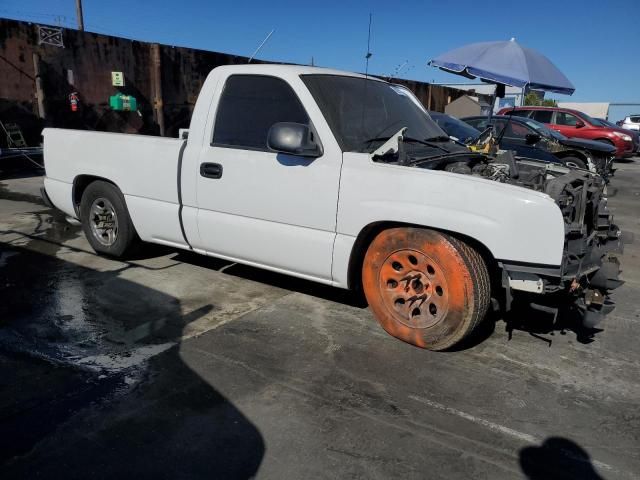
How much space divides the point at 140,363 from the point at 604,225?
3.37 m

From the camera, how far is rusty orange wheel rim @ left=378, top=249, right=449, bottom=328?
3385 millimetres

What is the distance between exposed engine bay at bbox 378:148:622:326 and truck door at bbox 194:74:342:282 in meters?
0.70

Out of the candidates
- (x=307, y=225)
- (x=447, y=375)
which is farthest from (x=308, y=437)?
(x=307, y=225)

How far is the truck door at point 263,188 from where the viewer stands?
12.1 ft

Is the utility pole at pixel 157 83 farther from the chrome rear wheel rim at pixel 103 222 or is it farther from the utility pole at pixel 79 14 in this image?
the utility pole at pixel 79 14

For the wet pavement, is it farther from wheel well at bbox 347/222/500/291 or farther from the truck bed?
the truck bed

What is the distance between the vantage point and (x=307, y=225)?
3785 millimetres

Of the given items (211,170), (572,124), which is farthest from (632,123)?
(211,170)

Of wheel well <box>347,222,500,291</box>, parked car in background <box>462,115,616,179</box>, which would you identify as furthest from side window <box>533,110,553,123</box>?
wheel well <box>347,222,500,291</box>

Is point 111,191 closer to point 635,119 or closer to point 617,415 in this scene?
point 617,415

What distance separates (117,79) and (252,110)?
11.1 m

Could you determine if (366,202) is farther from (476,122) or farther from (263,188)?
(476,122)

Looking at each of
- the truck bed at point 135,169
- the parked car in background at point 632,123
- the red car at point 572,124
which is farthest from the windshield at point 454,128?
the parked car in background at point 632,123

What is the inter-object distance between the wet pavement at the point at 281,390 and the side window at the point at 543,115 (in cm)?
1317
